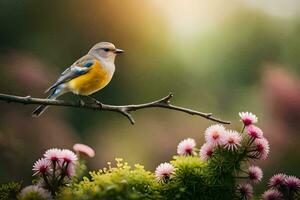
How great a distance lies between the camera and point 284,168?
2531 millimetres

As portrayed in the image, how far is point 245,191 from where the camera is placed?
1.34m

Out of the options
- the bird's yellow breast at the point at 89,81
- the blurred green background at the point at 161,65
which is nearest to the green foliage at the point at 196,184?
the bird's yellow breast at the point at 89,81

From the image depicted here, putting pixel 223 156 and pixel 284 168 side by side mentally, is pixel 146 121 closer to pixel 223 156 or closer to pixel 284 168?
pixel 284 168

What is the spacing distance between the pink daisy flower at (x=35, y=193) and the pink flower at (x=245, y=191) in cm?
45

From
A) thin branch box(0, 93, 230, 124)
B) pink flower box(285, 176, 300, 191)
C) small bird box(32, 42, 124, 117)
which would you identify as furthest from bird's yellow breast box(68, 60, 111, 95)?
pink flower box(285, 176, 300, 191)

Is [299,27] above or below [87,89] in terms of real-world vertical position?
above

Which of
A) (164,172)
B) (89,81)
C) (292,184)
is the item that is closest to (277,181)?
(292,184)

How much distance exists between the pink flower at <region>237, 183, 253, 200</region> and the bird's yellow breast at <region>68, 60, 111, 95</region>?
0.71m

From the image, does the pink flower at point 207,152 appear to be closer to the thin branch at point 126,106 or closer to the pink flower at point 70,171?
the thin branch at point 126,106

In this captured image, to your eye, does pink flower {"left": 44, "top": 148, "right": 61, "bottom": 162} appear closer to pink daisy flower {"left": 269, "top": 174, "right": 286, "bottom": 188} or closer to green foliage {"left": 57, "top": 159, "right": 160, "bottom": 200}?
green foliage {"left": 57, "top": 159, "right": 160, "bottom": 200}

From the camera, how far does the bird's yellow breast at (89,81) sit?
1.88 m

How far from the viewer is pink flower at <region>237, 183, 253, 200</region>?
134 centimetres

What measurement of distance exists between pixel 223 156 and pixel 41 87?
4.64 feet

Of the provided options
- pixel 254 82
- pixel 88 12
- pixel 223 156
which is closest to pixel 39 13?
pixel 88 12
